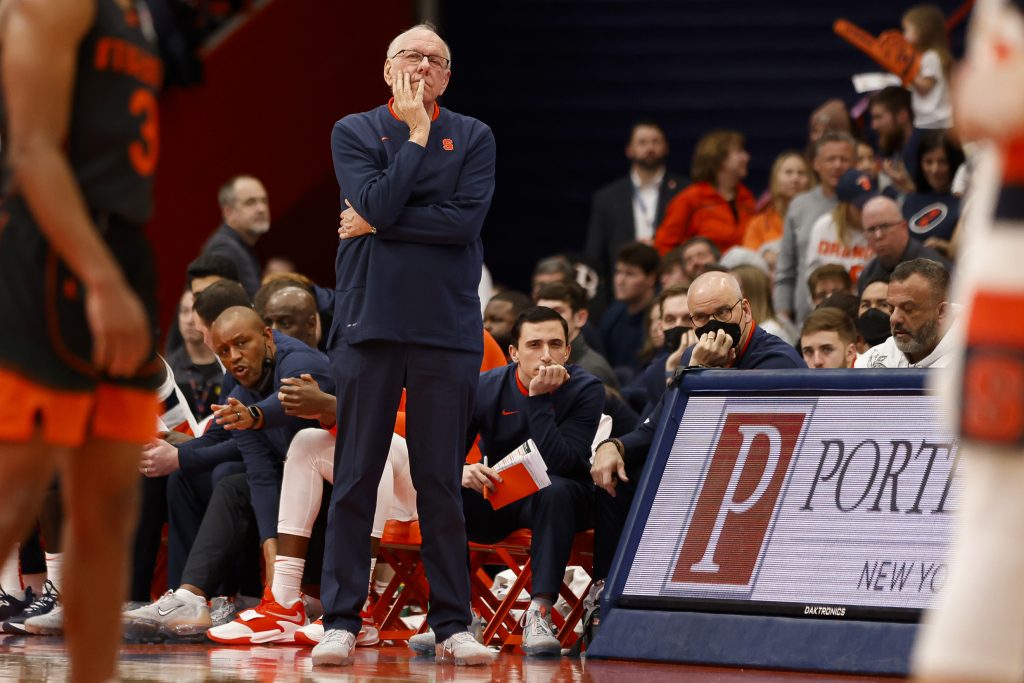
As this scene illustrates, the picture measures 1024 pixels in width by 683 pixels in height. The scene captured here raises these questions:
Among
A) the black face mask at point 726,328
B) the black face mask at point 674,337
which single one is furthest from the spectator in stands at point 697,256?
the black face mask at point 726,328

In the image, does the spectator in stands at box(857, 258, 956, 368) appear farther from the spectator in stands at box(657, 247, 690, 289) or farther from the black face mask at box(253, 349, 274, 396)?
the spectator in stands at box(657, 247, 690, 289)

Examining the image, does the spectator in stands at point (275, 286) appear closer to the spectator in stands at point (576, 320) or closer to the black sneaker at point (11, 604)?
the spectator in stands at point (576, 320)

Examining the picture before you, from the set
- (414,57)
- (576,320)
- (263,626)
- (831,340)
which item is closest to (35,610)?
(263,626)

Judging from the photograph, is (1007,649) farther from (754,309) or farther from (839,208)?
(839,208)

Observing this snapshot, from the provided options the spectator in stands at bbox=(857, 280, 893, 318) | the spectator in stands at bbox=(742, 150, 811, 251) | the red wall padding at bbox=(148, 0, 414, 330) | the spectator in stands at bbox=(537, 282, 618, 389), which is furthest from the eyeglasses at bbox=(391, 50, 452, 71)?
the red wall padding at bbox=(148, 0, 414, 330)

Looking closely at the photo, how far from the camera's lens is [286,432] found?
7301 mm

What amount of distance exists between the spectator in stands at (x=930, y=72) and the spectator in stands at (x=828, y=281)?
1.85 metres

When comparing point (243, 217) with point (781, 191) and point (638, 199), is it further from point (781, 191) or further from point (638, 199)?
point (781, 191)

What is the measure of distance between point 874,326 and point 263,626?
3156 millimetres

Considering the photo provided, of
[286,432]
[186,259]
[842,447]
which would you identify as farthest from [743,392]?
[186,259]

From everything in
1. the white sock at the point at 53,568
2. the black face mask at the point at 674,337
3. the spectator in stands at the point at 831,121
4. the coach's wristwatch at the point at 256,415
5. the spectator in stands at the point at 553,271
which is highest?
the spectator in stands at the point at 831,121

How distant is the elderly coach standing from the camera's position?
588 centimetres

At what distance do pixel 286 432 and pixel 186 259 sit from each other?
19.7ft

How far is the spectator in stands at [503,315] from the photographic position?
8.66 m
